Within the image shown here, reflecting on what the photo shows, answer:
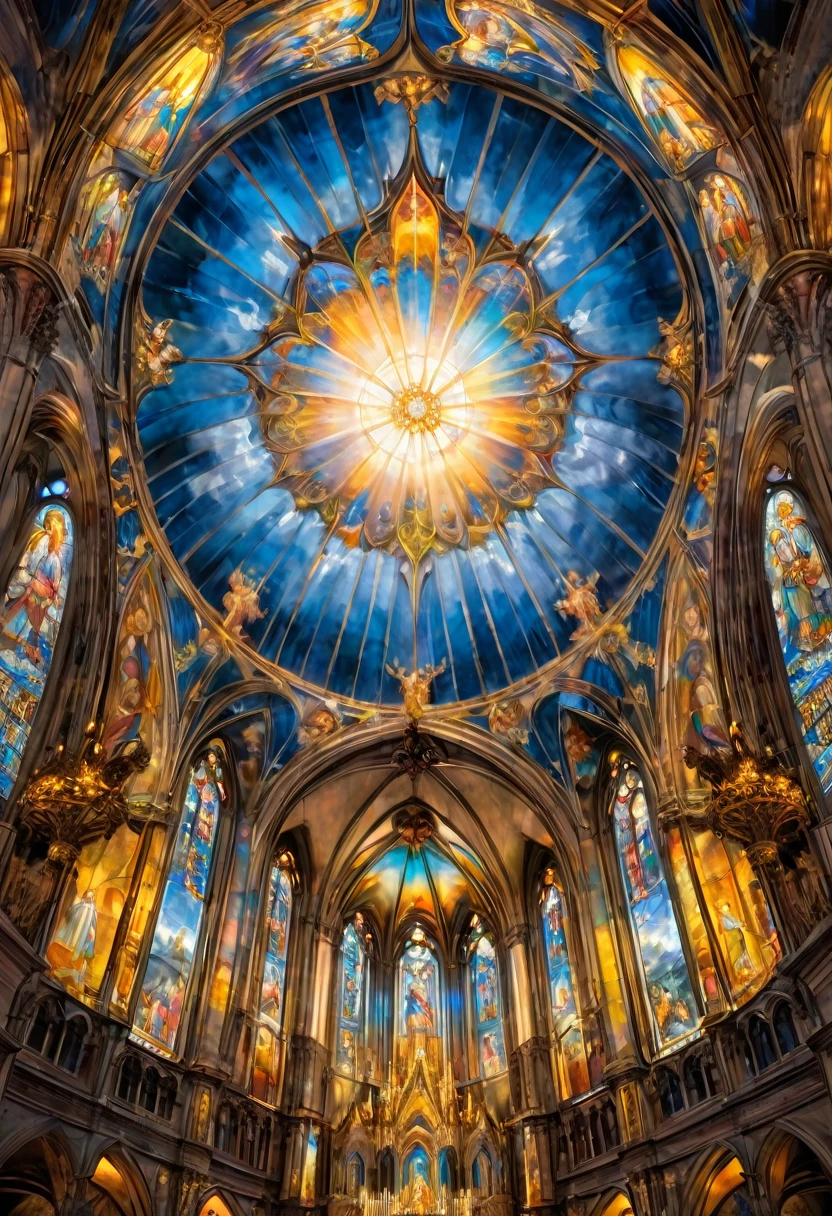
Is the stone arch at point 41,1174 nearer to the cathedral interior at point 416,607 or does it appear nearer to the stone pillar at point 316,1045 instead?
the cathedral interior at point 416,607

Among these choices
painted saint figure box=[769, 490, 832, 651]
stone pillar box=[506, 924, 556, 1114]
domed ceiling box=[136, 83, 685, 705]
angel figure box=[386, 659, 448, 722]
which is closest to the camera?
painted saint figure box=[769, 490, 832, 651]

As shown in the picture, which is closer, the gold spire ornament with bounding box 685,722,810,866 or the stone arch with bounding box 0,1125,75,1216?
the gold spire ornament with bounding box 685,722,810,866

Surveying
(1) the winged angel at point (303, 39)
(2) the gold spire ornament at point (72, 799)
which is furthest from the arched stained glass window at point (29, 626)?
(1) the winged angel at point (303, 39)

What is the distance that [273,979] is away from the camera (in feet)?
71.1

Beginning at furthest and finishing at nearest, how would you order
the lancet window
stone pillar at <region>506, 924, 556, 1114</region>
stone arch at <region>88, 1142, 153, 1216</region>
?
1. stone pillar at <region>506, 924, 556, 1114</region>
2. the lancet window
3. stone arch at <region>88, 1142, 153, 1216</region>

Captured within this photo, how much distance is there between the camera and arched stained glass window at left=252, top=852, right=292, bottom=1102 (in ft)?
65.4

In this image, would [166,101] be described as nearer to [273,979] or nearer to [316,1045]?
[273,979]

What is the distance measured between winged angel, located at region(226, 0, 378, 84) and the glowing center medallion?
706 centimetres

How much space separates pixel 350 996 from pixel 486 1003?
3549mm

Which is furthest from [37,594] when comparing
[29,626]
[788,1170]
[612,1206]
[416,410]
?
[612,1206]

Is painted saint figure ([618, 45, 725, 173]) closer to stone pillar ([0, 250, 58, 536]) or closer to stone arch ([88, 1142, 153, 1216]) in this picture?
stone pillar ([0, 250, 58, 536])

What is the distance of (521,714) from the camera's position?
75.5 feet

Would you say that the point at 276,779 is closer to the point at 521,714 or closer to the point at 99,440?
the point at 521,714

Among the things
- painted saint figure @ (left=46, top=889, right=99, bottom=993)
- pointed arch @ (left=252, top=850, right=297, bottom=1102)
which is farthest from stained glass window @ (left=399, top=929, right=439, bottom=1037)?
painted saint figure @ (left=46, top=889, right=99, bottom=993)
